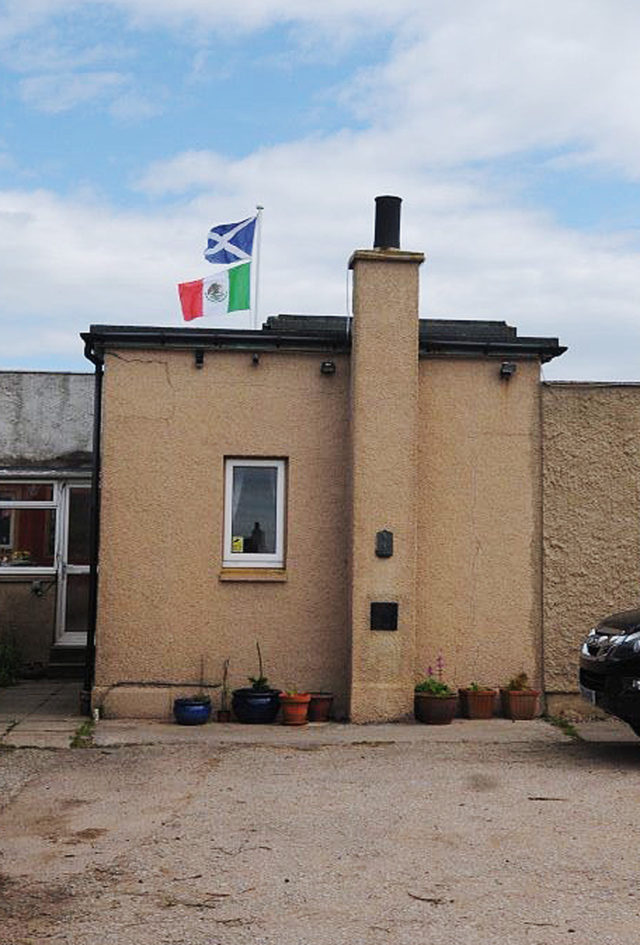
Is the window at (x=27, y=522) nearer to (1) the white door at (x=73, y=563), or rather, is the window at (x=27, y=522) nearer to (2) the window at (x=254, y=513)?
(1) the white door at (x=73, y=563)

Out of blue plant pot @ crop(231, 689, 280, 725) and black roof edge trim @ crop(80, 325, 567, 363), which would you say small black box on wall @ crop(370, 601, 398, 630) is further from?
black roof edge trim @ crop(80, 325, 567, 363)

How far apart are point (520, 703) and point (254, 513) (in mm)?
3351

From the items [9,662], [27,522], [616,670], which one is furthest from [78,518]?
[616,670]

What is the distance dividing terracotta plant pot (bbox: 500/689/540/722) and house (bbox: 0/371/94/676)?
6.19 metres

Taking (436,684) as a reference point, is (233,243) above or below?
above

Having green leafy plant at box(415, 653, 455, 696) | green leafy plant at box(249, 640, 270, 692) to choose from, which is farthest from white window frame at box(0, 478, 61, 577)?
green leafy plant at box(415, 653, 455, 696)

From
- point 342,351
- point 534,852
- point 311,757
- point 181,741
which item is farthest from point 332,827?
point 342,351

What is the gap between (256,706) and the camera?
1195 centimetres

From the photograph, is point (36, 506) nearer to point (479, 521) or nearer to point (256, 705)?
point (256, 705)

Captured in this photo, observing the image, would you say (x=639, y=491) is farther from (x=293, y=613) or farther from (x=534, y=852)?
(x=534, y=852)

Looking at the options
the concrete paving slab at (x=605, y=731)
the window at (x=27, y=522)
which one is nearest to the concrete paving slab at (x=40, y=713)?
the window at (x=27, y=522)

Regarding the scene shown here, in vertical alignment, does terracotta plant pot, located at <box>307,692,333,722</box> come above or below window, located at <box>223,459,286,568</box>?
below

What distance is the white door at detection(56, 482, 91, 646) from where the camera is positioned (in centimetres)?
1627

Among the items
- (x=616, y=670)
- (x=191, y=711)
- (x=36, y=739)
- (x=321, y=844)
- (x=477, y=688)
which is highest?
(x=616, y=670)
